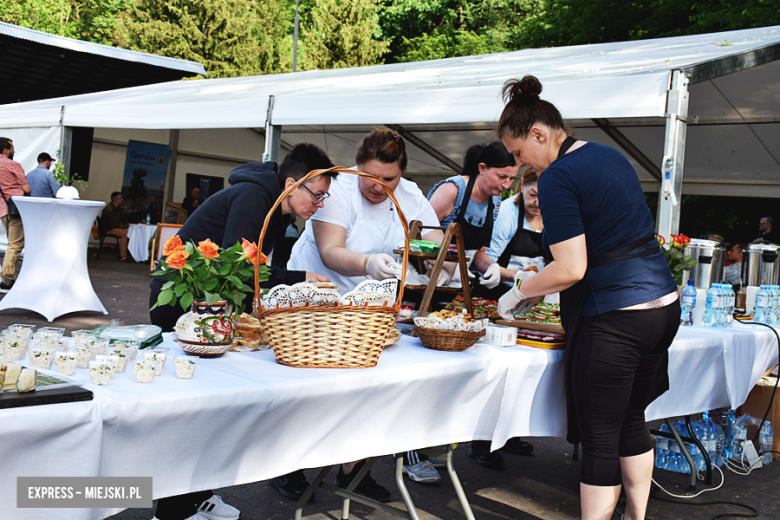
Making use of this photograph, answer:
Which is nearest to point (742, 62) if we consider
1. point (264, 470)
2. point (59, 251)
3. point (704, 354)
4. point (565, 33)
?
point (704, 354)

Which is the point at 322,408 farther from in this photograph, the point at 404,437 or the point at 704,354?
the point at 704,354

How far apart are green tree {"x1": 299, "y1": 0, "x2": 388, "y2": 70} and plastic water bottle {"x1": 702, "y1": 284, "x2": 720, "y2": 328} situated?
2284cm

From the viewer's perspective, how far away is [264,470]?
5.26ft

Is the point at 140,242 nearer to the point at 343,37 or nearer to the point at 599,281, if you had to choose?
the point at 599,281

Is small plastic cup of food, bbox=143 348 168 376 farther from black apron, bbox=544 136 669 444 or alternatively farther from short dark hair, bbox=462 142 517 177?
short dark hair, bbox=462 142 517 177

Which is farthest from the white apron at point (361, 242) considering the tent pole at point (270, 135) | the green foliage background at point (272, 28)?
the green foliage background at point (272, 28)

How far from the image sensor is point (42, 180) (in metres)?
8.09

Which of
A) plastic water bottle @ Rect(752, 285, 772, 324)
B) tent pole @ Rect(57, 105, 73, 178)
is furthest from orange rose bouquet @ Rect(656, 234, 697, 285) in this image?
tent pole @ Rect(57, 105, 73, 178)

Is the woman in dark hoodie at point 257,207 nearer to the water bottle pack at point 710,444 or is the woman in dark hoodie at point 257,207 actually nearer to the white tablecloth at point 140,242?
the water bottle pack at point 710,444

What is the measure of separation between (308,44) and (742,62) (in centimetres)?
2215

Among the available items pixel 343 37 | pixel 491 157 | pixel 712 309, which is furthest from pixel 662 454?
pixel 343 37

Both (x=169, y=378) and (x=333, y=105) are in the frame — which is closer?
(x=169, y=378)

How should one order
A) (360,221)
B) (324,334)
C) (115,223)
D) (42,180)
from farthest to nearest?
(115,223)
(42,180)
(360,221)
(324,334)

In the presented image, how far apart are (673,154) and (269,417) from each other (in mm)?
3295
